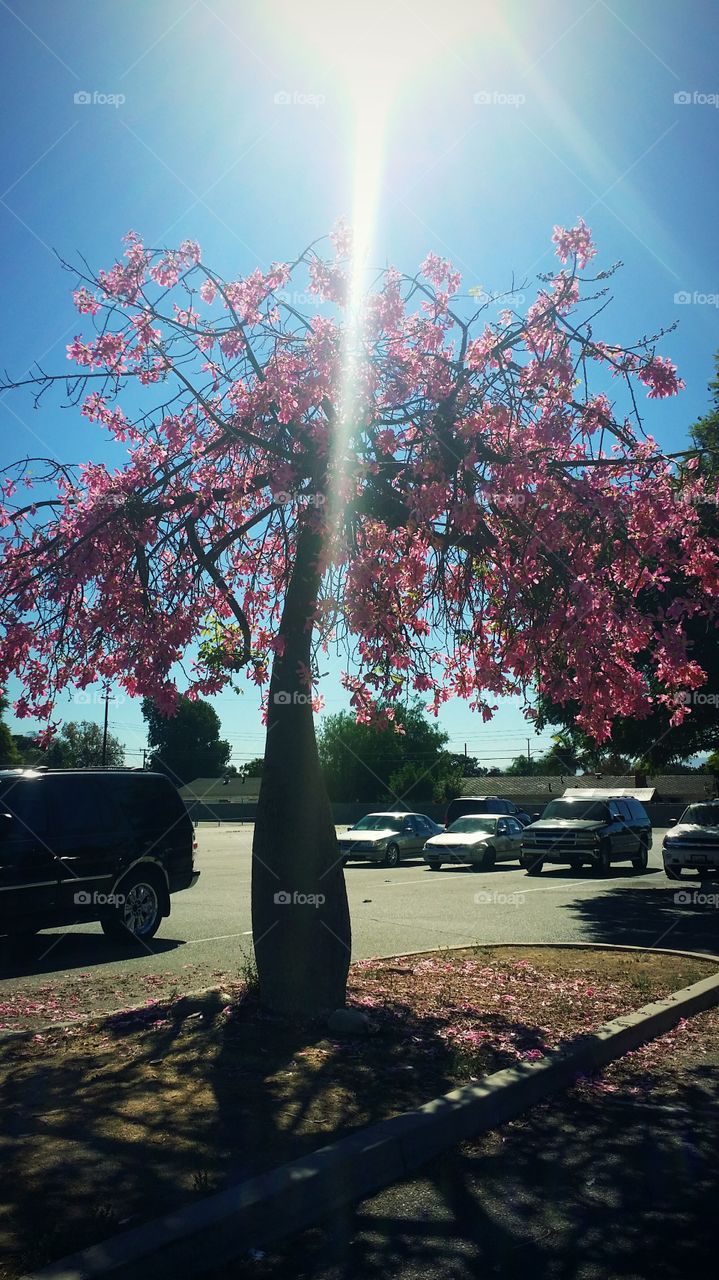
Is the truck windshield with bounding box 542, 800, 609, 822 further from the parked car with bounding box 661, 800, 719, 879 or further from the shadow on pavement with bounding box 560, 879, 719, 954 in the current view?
the shadow on pavement with bounding box 560, 879, 719, 954

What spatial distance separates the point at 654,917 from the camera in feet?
50.0

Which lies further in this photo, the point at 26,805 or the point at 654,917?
the point at 654,917

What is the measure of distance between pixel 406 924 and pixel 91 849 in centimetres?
492

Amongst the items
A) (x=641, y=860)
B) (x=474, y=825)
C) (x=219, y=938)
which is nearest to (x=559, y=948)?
(x=219, y=938)

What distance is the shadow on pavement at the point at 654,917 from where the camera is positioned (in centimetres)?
1247

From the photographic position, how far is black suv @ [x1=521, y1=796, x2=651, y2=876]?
2431 centimetres

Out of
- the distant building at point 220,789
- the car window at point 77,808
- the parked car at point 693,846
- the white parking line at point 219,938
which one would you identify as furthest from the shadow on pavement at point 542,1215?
the distant building at point 220,789

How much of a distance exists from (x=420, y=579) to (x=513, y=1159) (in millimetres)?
4408

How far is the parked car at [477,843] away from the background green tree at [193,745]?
81.1 m

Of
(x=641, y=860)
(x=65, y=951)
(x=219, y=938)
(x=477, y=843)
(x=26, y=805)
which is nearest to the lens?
(x=26, y=805)

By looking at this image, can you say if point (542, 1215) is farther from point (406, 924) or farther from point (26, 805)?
point (406, 924)

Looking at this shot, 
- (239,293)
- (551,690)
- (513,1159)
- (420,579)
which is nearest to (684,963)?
(551,690)

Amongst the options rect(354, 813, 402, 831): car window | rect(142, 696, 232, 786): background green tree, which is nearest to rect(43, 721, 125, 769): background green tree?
rect(142, 696, 232, 786): background green tree

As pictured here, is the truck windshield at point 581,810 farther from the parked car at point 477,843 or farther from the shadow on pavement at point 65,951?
the shadow on pavement at point 65,951
